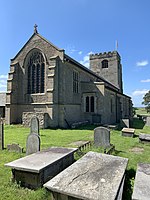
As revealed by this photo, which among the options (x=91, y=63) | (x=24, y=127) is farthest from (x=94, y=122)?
(x=91, y=63)

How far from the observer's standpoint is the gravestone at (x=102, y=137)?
8.27 meters

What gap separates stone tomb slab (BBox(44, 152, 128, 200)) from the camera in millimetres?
2927

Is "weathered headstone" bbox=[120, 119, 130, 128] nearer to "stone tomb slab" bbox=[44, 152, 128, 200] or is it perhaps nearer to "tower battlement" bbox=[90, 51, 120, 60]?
"stone tomb slab" bbox=[44, 152, 128, 200]

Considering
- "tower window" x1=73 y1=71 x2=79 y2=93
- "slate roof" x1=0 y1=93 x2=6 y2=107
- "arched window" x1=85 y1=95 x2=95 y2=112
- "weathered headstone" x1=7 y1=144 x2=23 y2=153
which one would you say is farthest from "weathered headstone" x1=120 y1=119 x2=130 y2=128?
"slate roof" x1=0 y1=93 x2=6 y2=107

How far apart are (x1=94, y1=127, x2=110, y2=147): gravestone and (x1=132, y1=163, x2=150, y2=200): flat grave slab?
3984mm

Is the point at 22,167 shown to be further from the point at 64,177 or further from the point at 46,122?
the point at 46,122

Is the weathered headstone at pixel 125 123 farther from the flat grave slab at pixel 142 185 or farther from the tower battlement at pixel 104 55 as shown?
the tower battlement at pixel 104 55

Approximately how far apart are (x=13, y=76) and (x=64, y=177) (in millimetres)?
18797

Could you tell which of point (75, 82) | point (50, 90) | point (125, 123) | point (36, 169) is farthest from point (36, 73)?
point (36, 169)

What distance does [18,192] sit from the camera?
402cm

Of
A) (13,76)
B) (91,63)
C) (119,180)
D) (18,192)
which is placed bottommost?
(18,192)

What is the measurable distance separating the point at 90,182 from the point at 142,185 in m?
1.02

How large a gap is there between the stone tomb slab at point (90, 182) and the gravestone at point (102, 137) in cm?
379

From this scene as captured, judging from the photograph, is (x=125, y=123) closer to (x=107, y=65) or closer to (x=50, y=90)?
(x=50, y=90)
